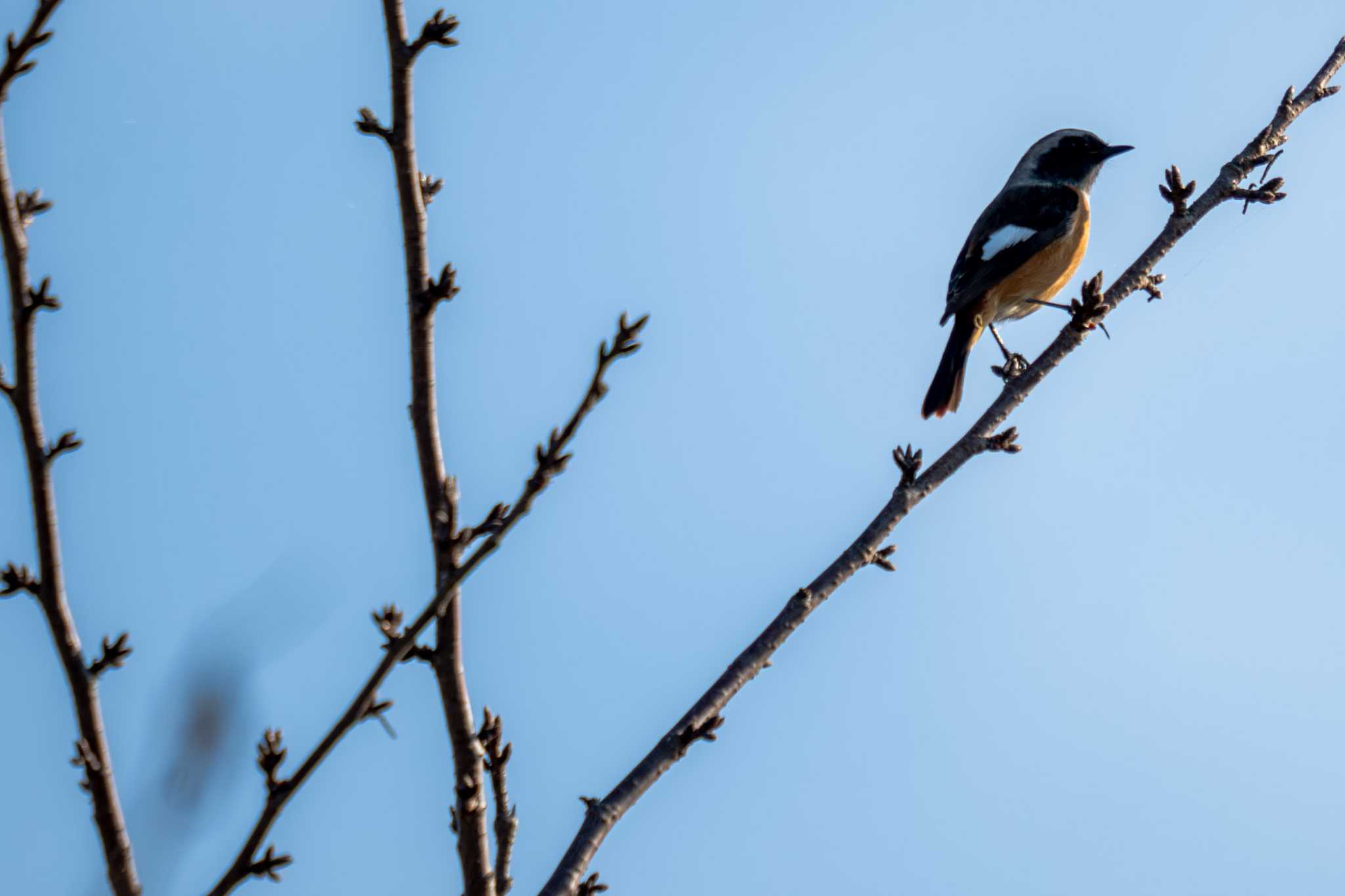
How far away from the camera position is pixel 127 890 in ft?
7.08

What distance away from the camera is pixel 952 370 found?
7.69 meters

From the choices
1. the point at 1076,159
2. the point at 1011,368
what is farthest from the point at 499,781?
the point at 1076,159

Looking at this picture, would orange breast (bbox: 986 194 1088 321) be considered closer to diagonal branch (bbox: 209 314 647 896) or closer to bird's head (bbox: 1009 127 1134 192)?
bird's head (bbox: 1009 127 1134 192)

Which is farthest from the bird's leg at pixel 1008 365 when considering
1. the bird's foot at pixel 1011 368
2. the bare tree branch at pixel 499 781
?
the bare tree branch at pixel 499 781

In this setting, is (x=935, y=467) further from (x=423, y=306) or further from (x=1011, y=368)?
(x=1011, y=368)

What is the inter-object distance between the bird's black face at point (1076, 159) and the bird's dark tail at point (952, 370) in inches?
69.3

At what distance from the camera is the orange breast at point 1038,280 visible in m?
8.01

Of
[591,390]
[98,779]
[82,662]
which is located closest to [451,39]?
[591,390]

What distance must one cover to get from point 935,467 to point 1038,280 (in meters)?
4.69

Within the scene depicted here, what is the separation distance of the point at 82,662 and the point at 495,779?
2.90 ft

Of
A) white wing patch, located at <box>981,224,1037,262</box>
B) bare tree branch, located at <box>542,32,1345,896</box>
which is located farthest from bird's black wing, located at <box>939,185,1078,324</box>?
bare tree branch, located at <box>542,32,1345,896</box>

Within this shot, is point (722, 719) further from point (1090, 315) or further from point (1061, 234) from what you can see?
point (1061, 234)

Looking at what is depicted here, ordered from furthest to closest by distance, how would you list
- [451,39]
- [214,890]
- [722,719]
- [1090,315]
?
[1090,315] → [722,719] → [451,39] → [214,890]

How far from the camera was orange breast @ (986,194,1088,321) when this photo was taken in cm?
801
